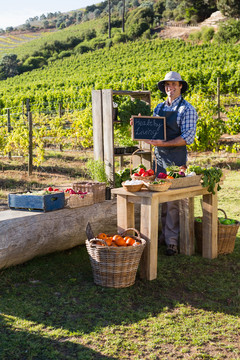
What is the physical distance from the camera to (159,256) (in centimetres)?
471

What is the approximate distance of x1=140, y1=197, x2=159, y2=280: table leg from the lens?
3910 millimetres

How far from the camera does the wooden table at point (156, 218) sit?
3.94 meters

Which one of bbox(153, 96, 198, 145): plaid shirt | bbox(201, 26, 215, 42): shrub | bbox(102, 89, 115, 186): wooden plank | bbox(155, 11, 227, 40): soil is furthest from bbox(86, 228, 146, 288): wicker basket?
bbox(155, 11, 227, 40): soil

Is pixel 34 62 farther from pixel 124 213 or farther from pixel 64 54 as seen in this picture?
pixel 124 213

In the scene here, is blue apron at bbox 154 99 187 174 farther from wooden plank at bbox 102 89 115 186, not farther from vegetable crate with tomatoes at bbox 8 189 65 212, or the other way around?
vegetable crate with tomatoes at bbox 8 189 65 212

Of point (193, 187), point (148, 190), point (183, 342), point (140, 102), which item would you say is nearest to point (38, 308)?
point (183, 342)

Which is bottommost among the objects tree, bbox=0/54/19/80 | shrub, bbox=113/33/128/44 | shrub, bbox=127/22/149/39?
tree, bbox=0/54/19/80

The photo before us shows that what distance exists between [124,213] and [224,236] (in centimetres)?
127

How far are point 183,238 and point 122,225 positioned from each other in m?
0.87

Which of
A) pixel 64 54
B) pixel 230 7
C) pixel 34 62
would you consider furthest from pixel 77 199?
pixel 64 54

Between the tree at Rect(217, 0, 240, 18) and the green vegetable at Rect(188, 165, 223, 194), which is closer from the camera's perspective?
the green vegetable at Rect(188, 165, 223, 194)

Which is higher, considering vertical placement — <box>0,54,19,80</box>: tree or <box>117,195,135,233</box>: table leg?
<box>0,54,19,80</box>: tree

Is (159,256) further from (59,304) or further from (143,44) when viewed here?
(143,44)

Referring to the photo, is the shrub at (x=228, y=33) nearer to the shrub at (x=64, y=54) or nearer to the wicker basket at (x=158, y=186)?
the shrub at (x=64, y=54)
